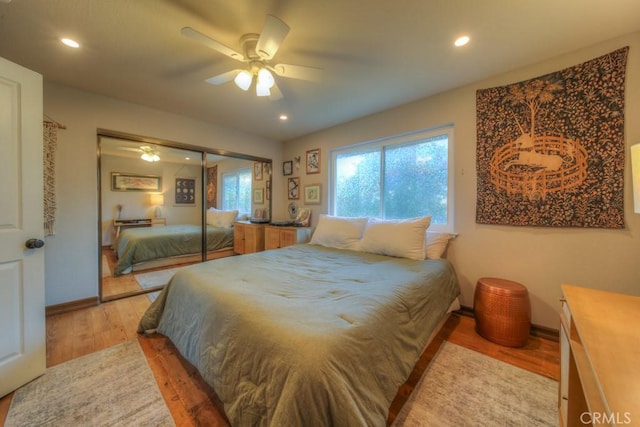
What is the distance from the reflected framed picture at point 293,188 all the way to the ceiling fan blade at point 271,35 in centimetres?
266

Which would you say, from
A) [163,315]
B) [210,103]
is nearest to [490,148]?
[210,103]

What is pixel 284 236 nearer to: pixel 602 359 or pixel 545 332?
pixel 545 332

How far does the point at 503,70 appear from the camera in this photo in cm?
212

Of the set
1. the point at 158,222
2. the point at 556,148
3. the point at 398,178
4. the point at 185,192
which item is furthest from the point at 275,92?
the point at 158,222

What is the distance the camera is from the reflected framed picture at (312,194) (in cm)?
384

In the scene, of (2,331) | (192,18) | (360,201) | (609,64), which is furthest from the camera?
(360,201)

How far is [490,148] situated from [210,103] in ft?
10.4

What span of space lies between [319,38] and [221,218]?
299 cm

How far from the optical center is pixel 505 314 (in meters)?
1.87

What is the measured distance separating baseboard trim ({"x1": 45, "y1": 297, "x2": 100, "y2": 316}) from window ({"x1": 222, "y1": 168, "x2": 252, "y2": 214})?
1902mm

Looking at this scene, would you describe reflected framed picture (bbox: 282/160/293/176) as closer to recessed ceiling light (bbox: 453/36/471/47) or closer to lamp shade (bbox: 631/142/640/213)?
recessed ceiling light (bbox: 453/36/471/47)

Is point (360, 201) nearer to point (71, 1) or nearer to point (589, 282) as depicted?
point (589, 282)

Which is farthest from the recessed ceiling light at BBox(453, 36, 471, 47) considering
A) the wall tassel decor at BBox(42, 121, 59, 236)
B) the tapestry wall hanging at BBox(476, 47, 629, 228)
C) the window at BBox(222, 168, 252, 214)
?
the wall tassel decor at BBox(42, 121, 59, 236)

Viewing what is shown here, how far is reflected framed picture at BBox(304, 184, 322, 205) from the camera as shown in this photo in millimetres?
3836
